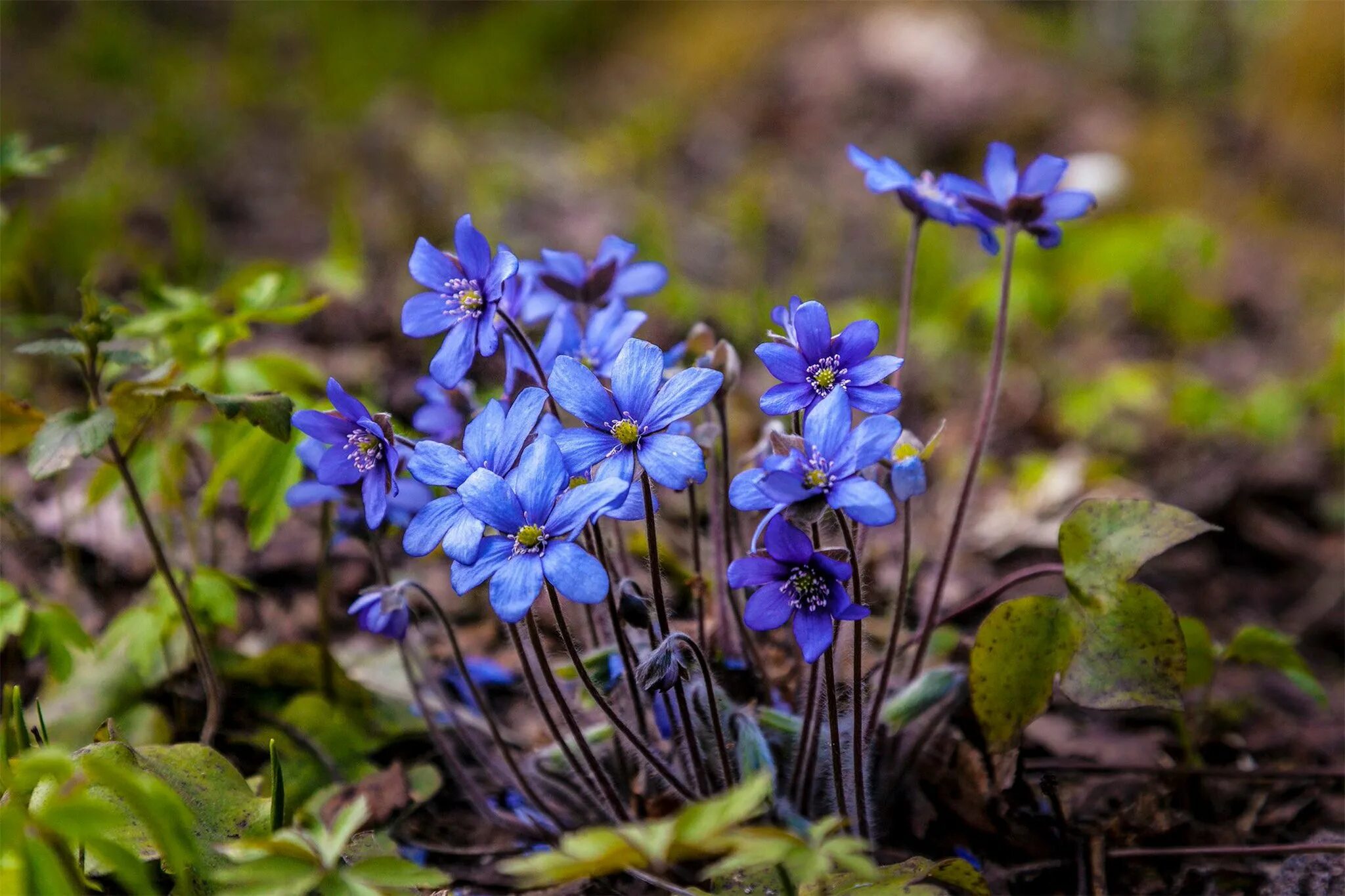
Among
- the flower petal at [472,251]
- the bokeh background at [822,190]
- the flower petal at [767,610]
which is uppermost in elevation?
the bokeh background at [822,190]

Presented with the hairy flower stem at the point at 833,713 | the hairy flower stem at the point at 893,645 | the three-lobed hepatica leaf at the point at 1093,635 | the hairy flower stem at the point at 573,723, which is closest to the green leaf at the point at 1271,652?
the three-lobed hepatica leaf at the point at 1093,635

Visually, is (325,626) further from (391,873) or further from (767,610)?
(767,610)

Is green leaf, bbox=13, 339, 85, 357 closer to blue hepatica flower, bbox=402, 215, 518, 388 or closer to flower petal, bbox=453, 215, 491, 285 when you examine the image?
blue hepatica flower, bbox=402, 215, 518, 388

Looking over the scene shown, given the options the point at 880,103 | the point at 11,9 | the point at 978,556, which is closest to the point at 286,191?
the point at 11,9

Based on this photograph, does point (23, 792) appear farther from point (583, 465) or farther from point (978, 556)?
point (978, 556)

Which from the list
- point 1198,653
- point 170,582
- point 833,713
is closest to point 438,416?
point 170,582

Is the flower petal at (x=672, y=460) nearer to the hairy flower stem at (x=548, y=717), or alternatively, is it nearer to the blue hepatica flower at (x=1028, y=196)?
the hairy flower stem at (x=548, y=717)

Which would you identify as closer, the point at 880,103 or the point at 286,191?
the point at 286,191

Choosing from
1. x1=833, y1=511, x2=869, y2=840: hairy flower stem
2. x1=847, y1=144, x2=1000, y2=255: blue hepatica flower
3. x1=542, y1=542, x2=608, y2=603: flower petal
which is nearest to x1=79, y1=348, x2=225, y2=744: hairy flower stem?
x1=542, y1=542, x2=608, y2=603: flower petal

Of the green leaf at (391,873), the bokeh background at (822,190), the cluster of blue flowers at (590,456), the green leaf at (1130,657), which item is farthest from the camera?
the bokeh background at (822,190)
